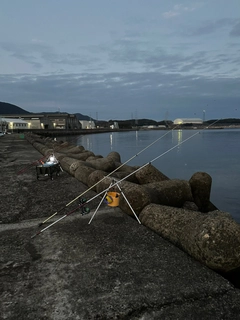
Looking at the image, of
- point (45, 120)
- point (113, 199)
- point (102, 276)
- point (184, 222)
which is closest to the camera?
point (102, 276)

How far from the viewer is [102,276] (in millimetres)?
2703

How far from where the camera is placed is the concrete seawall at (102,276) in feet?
7.20

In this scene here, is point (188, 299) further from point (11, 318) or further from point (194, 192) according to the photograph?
point (194, 192)

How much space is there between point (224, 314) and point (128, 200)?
8.47 ft

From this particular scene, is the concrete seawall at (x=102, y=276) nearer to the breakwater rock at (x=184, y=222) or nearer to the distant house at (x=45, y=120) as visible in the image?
the breakwater rock at (x=184, y=222)

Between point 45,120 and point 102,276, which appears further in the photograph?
point 45,120

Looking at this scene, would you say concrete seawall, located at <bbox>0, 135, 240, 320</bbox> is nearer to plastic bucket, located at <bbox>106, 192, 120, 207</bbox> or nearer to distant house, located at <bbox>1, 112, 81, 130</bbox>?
plastic bucket, located at <bbox>106, 192, 120, 207</bbox>

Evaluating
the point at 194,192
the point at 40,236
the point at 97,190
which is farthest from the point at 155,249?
the point at 194,192

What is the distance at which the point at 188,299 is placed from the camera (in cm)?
233

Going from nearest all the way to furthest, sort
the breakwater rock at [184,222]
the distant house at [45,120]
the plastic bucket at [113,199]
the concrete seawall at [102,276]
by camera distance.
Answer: the concrete seawall at [102,276], the breakwater rock at [184,222], the plastic bucket at [113,199], the distant house at [45,120]

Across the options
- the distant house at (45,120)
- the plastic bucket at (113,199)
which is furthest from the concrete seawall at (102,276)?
the distant house at (45,120)

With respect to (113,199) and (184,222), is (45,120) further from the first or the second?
(184,222)

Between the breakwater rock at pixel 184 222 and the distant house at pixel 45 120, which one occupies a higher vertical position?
the distant house at pixel 45 120

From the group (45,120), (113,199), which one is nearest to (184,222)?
(113,199)
